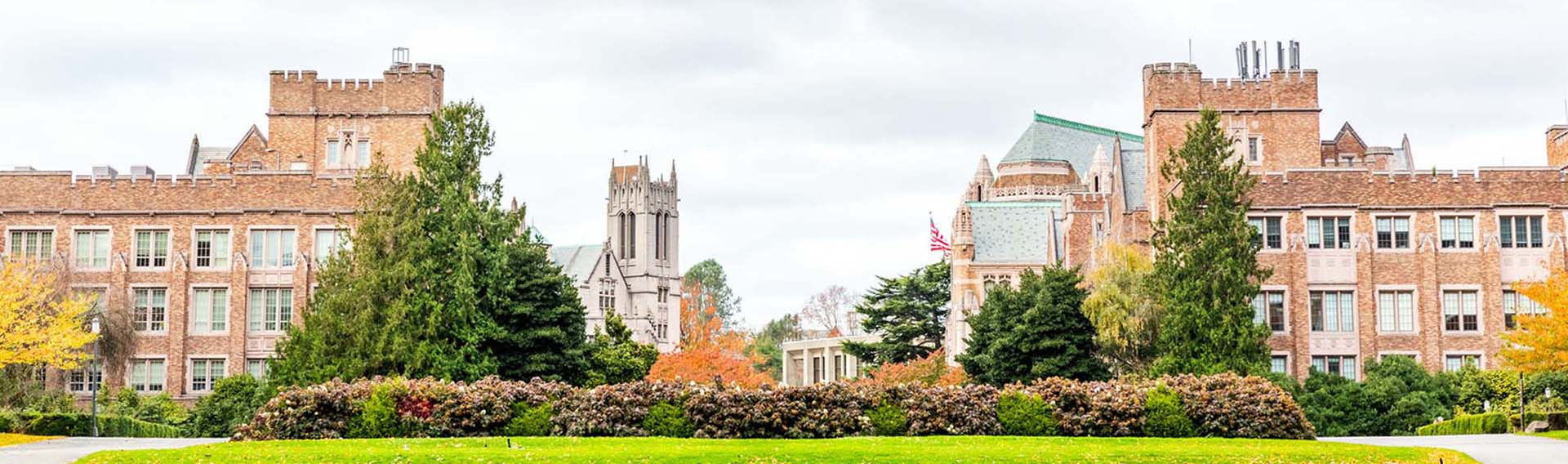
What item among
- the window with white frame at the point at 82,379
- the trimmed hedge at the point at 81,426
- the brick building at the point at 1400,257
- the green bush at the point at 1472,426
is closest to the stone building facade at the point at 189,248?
the window with white frame at the point at 82,379

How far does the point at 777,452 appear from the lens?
1029 inches

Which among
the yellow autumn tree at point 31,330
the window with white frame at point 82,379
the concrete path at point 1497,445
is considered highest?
the yellow autumn tree at point 31,330

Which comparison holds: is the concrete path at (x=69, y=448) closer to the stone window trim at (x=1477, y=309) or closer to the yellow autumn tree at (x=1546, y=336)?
the yellow autumn tree at (x=1546, y=336)

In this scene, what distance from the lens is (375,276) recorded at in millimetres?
39031

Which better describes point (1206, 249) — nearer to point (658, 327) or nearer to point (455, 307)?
point (455, 307)

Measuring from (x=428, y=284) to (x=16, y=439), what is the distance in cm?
1002

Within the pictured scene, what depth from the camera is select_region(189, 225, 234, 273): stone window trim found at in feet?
168

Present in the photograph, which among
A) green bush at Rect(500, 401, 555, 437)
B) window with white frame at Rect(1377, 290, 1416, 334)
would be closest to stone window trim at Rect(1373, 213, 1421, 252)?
window with white frame at Rect(1377, 290, 1416, 334)

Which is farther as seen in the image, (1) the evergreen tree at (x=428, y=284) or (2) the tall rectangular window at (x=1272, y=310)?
(2) the tall rectangular window at (x=1272, y=310)

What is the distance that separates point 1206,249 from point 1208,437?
13.2 m

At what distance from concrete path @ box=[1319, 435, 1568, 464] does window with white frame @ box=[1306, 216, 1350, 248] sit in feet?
49.0

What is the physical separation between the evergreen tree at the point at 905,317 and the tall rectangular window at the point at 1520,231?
112 ft

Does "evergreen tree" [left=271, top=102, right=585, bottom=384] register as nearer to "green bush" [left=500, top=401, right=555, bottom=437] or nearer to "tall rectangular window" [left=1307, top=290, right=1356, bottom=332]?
"green bush" [left=500, top=401, right=555, bottom=437]

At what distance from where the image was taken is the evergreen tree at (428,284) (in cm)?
3884
